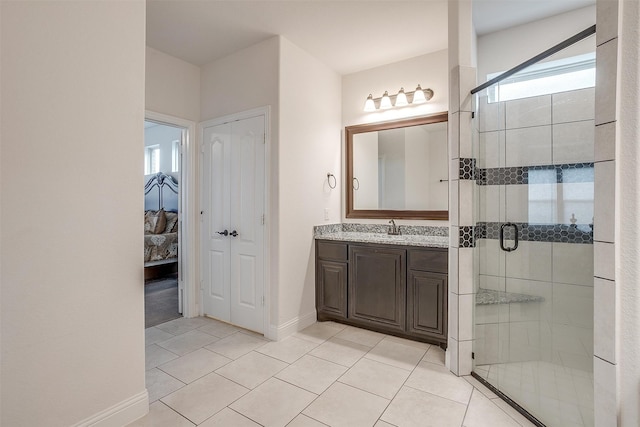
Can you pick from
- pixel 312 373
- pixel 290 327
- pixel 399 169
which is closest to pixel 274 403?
pixel 312 373

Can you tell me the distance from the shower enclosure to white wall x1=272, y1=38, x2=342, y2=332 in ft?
5.36

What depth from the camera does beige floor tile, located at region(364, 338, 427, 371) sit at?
2.46 metres

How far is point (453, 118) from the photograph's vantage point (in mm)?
2299

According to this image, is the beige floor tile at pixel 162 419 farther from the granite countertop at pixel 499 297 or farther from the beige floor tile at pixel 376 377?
the granite countertop at pixel 499 297

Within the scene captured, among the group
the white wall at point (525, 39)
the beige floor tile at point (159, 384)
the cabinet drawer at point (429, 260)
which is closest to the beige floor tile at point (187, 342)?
the beige floor tile at point (159, 384)

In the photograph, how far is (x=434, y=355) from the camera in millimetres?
2596

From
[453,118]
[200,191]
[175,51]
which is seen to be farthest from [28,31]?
[453,118]

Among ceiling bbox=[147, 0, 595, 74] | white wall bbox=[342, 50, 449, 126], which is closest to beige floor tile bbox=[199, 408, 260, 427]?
ceiling bbox=[147, 0, 595, 74]

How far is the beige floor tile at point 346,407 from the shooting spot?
1.79 metres

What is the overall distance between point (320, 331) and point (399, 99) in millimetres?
2601

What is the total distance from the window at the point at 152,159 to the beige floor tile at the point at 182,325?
14.0 ft

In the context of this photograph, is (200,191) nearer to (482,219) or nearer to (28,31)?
(28,31)

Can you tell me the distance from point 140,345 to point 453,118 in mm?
2629

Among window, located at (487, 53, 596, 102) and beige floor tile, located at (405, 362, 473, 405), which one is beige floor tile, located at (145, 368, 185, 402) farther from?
window, located at (487, 53, 596, 102)
